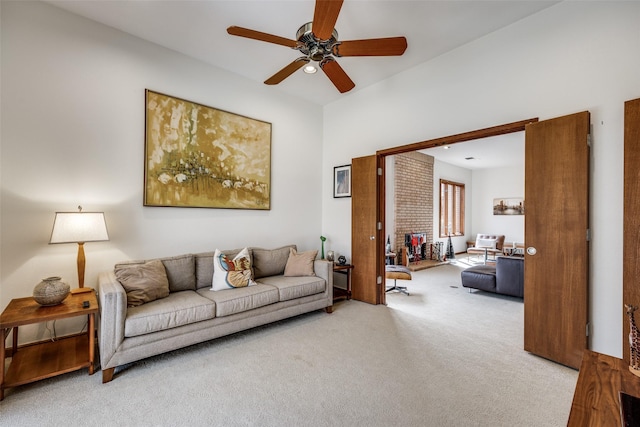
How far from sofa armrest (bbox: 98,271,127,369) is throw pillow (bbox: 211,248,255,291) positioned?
100cm

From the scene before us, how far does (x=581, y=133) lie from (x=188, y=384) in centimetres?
369

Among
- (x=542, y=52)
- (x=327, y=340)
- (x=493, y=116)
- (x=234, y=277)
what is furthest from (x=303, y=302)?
(x=542, y=52)

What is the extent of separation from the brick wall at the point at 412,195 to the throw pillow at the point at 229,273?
450 centimetres

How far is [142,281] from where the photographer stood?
2.68m

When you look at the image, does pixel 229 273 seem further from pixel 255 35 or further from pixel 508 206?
pixel 508 206

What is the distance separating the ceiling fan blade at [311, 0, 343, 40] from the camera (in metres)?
1.78

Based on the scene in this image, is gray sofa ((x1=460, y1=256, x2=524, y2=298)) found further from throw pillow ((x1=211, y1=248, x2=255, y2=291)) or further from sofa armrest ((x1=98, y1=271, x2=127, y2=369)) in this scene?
sofa armrest ((x1=98, y1=271, x2=127, y2=369))

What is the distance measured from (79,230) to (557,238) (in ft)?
13.5

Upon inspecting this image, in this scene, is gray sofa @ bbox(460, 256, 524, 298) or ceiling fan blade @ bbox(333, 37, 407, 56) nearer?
ceiling fan blade @ bbox(333, 37, 407, 56)

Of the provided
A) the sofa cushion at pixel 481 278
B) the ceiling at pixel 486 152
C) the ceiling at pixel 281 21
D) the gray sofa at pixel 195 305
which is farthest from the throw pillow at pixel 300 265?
the ceiling at pixel 486 152

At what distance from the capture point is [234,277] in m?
3.18

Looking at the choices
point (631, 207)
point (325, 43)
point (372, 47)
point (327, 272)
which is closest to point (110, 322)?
point (327, 272)

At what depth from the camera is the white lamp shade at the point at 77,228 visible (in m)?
2.41

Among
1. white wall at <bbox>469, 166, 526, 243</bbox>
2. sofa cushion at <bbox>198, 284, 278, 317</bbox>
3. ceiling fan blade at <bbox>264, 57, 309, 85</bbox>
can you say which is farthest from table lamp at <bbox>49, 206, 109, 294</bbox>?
white wall at <bbox>469, 166, 526, 243</bbox>
